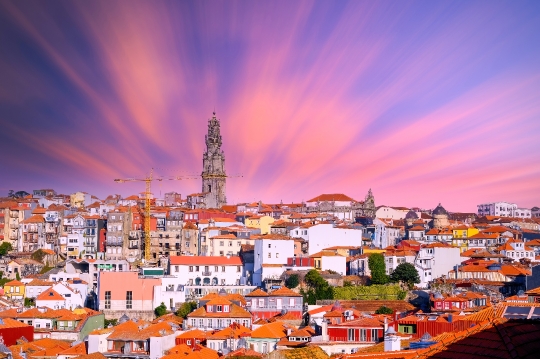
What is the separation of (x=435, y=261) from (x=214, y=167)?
164 feet

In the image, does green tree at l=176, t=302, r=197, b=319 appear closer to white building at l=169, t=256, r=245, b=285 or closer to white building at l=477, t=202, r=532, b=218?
white building at l=169, t=256, r=245, b=285

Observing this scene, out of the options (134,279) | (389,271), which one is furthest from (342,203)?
(134,279)

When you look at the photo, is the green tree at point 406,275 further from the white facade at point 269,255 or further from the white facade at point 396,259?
the white facade at point 269,255

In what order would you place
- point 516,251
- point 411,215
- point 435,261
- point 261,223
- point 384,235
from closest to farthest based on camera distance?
1. point 435,261
2. point 516,251
3. point 384,235
4. point 261,223
5. point 411,215

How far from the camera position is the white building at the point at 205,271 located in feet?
182

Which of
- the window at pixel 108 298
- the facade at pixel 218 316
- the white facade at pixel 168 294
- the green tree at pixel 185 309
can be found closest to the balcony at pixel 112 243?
the white facade at pixel 168 294

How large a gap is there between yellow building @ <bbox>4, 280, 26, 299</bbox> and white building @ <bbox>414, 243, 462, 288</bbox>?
27364 mm

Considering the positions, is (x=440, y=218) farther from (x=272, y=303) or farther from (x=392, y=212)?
(x=272, y=303)

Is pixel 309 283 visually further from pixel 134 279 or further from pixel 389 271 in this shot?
pixel 134 279

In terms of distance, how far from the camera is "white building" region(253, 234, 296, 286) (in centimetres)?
5409

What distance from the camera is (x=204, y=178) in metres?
101

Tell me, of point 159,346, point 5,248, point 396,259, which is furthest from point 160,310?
point 5,248

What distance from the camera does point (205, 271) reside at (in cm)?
5584

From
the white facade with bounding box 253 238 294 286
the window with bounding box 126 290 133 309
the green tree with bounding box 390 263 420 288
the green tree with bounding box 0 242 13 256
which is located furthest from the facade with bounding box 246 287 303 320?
the green tree with bounding box 0 242 13 256
